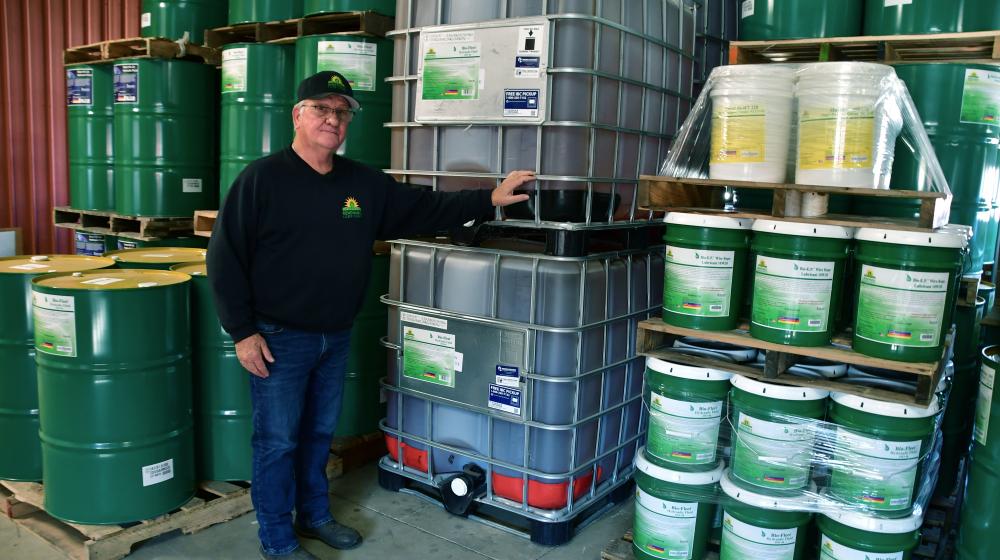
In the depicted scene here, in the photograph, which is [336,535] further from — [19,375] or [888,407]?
[888,407]

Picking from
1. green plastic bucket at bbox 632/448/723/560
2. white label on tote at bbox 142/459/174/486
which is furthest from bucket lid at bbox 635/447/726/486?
white label on tote at bbox 142/459/174/486

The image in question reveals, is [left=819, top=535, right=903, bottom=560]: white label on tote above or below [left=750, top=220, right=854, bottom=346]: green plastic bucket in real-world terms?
below

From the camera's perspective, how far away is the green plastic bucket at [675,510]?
291cm

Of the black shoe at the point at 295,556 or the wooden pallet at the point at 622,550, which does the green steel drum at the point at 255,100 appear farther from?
the wooden pallet at the point at 622,550

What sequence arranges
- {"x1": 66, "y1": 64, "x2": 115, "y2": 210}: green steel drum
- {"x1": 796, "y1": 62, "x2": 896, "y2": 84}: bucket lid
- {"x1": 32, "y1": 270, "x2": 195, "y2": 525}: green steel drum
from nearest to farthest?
{"x1": 796, "y1": 62, "x2": 896, "y2": 84}: bucket lid → {"x1": 32, "y1": 270, "x2": 195, "y2": 525}: green steel drum → {"x1": 66, "y1": 64, "x2": 115, "y2": 210}: green steel drum

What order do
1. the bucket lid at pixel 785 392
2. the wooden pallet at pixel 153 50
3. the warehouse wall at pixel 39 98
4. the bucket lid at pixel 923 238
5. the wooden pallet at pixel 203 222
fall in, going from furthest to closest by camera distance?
the warehouse wall at pixel 39 98, the wooden pallet at pixel 153 50, the wooden pallet at pixel 203 222, the bucket lid at pixel 785 392, the bucket lid at pixel 923 238

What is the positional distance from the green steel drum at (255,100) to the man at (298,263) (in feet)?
5.71

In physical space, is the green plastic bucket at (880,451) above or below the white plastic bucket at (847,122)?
below

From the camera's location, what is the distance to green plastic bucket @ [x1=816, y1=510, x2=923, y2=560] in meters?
2.61

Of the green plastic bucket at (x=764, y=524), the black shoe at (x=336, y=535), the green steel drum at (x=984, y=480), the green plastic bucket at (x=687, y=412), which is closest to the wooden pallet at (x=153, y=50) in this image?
the black shoe at (x=336, y=535)

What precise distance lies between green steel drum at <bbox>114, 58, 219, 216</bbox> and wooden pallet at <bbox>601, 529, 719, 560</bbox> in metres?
3.89

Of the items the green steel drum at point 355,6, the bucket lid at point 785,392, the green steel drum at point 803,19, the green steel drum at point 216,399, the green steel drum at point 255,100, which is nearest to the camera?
the bucket lid at point 785,392

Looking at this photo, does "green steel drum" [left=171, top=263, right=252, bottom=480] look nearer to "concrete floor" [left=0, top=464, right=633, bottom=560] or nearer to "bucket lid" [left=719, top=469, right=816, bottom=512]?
"concrete floor" [left=0, top=464, right=633, bottom=560]

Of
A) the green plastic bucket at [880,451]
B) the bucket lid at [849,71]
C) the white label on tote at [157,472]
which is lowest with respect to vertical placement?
the white label on tote at [157,472]
